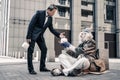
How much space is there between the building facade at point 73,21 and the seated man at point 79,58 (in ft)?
69.7

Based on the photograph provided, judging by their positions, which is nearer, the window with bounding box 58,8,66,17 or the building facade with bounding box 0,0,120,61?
the building facade with bounding box 0,0,120,61

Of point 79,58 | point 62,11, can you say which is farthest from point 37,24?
point 62,11

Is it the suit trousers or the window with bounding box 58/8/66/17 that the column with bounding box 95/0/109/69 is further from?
the suit trousers

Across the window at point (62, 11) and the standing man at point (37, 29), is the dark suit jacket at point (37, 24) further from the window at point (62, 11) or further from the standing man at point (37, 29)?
the window at point (62, 11)

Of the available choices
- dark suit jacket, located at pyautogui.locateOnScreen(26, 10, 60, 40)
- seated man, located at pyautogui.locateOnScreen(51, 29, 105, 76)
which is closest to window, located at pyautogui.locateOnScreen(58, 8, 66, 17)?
dark suit jacket, located at pyautogui.locateOnScreen(26, 10, 60, 40)

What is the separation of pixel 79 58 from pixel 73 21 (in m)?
24.2

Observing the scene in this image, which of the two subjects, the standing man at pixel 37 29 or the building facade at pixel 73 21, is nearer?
the standing man at pixel 37 29

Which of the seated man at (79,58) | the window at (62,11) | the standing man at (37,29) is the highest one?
the window at (62,11)

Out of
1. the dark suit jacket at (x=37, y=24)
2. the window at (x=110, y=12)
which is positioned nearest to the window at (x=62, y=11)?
the window at (x=110, y=12)

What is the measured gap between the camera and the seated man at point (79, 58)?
5498 millimetres

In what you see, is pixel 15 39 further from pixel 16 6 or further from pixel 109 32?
pixel 109 32

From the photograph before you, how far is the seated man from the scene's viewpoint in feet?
18.0

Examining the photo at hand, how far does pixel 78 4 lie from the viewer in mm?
30109

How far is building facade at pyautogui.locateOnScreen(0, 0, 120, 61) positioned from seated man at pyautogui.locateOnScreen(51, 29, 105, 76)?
21254 mm
